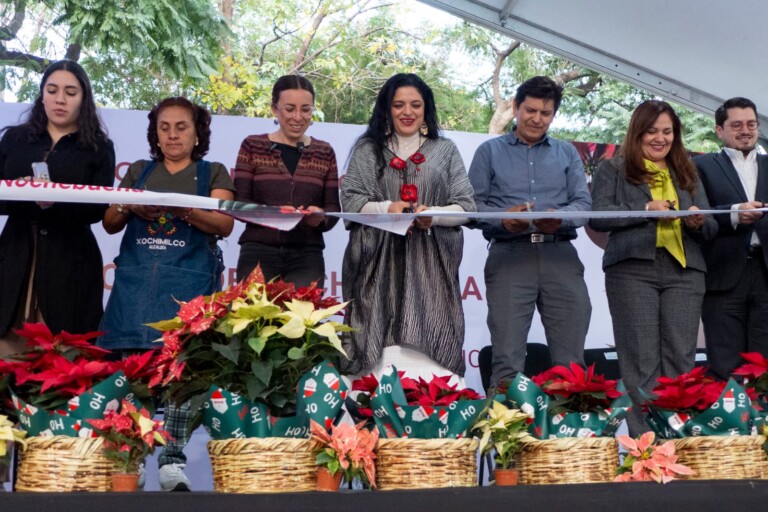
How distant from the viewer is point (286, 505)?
241 centimetres

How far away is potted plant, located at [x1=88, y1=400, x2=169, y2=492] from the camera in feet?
8.38

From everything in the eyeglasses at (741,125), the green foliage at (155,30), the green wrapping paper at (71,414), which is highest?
the green foliage at (155,30)

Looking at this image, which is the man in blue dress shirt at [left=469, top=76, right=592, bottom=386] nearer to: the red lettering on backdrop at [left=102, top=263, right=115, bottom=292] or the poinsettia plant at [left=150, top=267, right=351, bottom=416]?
the poinsettia plant at [left=150, top=267, right=351, bottom=416]

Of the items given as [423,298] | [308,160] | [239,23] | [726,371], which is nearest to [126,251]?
[308,160]

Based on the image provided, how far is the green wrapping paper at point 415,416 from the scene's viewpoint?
2.69 meters

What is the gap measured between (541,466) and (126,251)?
200 cm

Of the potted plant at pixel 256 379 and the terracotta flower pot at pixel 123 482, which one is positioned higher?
the potted plant at pixel 256 379

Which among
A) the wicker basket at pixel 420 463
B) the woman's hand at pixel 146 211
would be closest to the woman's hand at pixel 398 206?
the woman's hand at pixel 146 211

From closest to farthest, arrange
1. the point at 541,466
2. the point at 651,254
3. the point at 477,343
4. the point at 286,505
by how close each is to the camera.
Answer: the point at 286,505
the point at 541,466
the point at 651,254
the point at 477,343

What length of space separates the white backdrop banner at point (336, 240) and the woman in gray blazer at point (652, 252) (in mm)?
1062

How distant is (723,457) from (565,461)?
486mm

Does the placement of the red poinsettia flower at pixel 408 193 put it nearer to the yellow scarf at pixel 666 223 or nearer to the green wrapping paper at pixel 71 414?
the yellow scarf at pixel 666 223

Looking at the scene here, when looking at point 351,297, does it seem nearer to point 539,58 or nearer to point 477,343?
point 477,343

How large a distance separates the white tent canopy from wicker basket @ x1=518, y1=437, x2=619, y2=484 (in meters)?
2.58
